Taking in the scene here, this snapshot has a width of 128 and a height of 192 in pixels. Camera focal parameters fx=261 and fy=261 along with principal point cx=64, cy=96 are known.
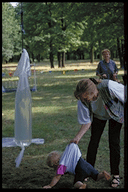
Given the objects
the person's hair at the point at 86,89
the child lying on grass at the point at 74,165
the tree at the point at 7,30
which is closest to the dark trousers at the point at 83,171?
the child lying on grass at the point at 74,165

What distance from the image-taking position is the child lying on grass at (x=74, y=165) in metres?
3.22

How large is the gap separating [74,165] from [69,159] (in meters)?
0.11

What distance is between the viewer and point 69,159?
327 cm

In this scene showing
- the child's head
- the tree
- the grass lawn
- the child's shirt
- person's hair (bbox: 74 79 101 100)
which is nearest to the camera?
person's hair (bbox: 74 79 101 100)

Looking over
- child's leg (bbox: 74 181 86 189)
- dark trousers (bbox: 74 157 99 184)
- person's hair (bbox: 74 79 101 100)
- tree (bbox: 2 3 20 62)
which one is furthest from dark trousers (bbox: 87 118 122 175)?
tree (bbox: 2 3 20 62)

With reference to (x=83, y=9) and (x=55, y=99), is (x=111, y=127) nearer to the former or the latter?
(x=55, y=99)

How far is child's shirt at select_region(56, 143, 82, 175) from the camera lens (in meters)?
3.18

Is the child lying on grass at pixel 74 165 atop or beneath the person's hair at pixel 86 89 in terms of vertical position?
beneath

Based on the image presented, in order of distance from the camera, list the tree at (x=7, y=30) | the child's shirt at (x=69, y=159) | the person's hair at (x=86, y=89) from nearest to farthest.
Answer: the person's hair at (x=86, y=89)
the child's shirt at (x=69, y=159)
the tree at (x=7, y=30)

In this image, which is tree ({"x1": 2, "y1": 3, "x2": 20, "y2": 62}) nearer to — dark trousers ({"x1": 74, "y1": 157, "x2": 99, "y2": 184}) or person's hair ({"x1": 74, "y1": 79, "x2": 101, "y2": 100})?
dark trousers ({"x1": 74, "y1": 157, "x2": 99, "y2": 184})

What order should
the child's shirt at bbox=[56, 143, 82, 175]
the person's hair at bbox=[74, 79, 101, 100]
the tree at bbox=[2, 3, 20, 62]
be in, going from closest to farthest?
the person's hair at bbox=[74, 79, 101, 100] < the child's shirt at bbox=[56, 143, 82, 175] < the tree at bbox=[2, 3, 20, 62]

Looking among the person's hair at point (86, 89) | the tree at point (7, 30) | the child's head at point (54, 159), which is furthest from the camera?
the tree at point (7, 30)

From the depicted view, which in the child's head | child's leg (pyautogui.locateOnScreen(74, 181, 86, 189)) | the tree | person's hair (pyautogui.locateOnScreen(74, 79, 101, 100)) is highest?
the tree

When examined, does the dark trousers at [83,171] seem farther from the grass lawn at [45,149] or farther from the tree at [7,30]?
the tree at [7,30]
